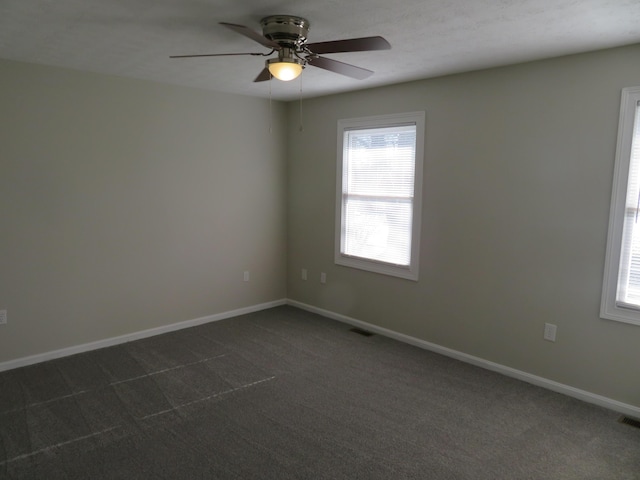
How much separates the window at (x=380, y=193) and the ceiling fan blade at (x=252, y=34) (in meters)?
2.04

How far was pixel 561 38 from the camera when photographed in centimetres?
276

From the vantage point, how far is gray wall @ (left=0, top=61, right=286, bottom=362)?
3588 millimetres

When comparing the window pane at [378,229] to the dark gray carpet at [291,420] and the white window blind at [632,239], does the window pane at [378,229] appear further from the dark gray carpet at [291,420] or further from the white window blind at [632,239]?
the white window blind at [632,239]

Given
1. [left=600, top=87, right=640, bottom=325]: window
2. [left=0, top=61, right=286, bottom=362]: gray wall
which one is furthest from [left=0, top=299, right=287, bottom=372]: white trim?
[left=600, top=87, right=640, bottom=325]: window

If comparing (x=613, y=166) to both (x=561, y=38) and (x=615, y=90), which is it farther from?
(x=561, y=38)

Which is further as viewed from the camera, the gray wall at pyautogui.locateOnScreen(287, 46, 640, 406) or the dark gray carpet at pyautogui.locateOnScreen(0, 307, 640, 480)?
the gray wall at pyautogui.locateOnScreen(287, 46, 640, 406)

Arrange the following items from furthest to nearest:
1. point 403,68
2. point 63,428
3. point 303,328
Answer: point 303,328 → point 403,68 → point 63,428

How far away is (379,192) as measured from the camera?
451cm

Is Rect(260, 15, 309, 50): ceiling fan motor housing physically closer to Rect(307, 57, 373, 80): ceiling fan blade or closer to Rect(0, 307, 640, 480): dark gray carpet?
Rect(307, 57, 373, 80): ceiling fan blade

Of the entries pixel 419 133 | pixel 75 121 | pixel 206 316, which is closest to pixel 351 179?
pixel 419 133

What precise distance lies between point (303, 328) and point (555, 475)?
2.74 m

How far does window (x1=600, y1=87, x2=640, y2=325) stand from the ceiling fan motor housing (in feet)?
7.19

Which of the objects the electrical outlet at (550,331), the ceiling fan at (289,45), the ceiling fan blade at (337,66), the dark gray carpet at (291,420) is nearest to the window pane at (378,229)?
the dark gray carpet at (291,420)

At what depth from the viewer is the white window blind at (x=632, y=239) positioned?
2.93 m
